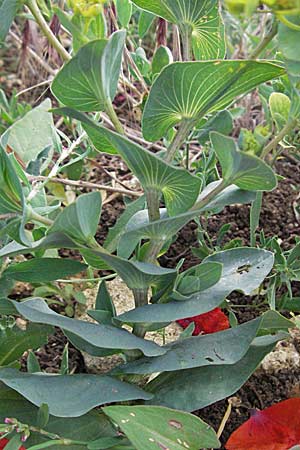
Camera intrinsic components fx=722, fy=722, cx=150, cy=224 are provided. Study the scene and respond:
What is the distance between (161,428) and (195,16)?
1.22 ft

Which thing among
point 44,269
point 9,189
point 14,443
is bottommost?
point 14,443

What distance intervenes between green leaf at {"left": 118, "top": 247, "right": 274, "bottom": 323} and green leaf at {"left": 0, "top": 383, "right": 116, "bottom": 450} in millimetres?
123

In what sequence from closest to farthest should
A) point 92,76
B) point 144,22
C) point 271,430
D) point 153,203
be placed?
1. point 92,76
2. point 153,203
3. point 271,430
4. point 144,22

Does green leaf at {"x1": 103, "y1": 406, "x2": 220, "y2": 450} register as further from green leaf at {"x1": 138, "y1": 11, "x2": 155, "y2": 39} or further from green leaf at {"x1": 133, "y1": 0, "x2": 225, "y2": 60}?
green leaf at {"x1": 138, "y1": 11, "x2": 155, "y2": 39}

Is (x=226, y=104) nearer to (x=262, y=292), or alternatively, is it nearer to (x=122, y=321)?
(x=122, y=321)

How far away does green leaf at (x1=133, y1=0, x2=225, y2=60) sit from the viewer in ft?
2.10

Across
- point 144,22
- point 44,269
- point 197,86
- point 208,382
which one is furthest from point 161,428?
point 144,22

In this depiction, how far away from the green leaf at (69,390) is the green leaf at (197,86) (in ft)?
0.82

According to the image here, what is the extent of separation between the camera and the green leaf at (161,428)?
619mm

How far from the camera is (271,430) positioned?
773 millimetres

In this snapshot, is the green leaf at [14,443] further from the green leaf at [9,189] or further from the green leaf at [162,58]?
the green leaf at [162,58]

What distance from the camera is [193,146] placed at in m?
1.32

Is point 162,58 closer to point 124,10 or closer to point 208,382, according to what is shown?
point 124,10

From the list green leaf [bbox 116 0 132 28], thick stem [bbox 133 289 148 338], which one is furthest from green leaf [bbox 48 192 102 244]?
green leaf [bbox 116 0 132 28]
